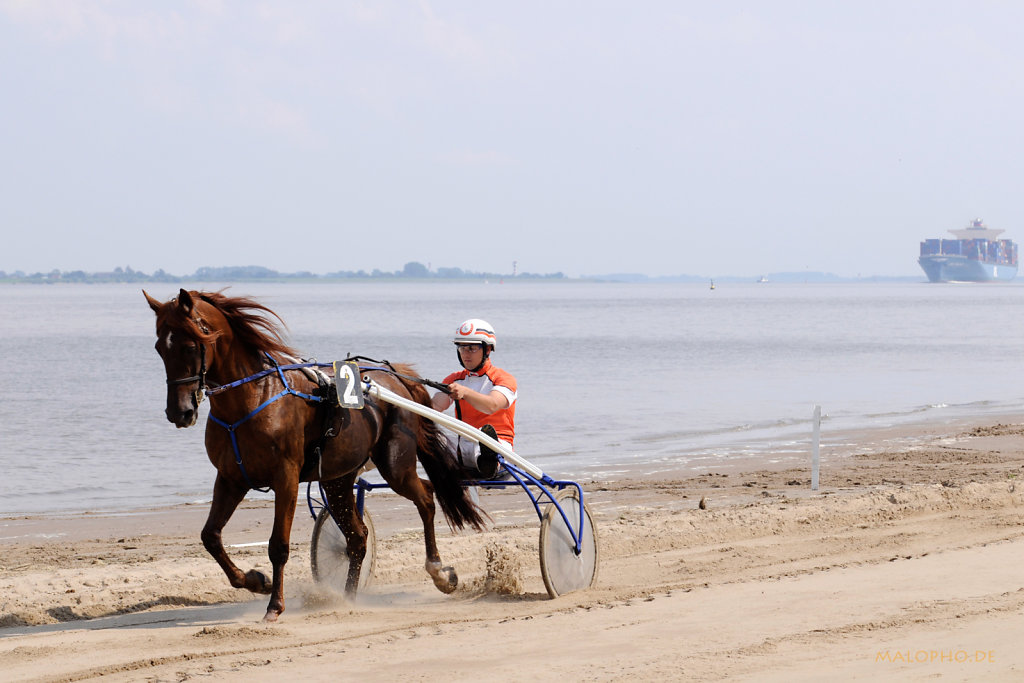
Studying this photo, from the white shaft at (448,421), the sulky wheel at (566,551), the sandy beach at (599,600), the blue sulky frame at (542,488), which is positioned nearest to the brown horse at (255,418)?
the white shaft at (448,421)

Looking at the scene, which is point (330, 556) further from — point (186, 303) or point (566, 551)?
point (186, 303)

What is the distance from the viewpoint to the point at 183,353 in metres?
6.31

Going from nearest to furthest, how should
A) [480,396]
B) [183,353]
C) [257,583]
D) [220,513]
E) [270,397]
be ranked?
[183,353] → [270,397] → [220,513] → [257,583] → [480,396]

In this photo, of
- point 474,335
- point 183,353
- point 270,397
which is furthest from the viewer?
point 474,335

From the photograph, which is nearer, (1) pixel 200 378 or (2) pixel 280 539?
(1) pixel 200 378

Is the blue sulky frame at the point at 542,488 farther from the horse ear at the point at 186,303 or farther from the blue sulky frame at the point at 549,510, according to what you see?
the horse ear at the point at 186,303

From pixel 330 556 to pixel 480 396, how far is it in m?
1.61

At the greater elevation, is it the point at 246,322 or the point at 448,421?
the point at 246,322

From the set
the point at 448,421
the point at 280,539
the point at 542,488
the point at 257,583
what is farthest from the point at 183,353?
the point at 542,488

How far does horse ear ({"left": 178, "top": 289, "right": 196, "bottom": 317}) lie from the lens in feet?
20.5

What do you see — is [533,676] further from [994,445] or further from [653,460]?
[994,445]

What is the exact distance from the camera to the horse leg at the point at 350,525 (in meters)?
7.72

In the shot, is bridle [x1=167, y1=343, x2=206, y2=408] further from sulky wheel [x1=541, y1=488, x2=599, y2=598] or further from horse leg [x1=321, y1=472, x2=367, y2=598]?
sulky wheel [x1=541, y1=488, x2=599, y2=598]

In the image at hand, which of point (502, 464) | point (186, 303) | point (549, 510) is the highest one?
point (186, 303)
